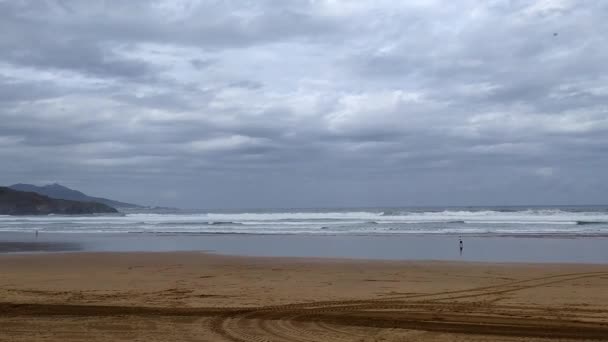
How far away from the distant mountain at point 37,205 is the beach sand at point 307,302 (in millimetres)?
102685

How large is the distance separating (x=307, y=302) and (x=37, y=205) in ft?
383

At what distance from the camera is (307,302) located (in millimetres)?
10680

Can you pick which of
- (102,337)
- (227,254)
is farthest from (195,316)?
(227,254)

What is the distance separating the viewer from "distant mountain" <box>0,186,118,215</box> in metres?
111

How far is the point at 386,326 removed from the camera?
8.48 metres

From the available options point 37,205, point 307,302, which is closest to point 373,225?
point 307,302

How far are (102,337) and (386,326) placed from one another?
13.8ft

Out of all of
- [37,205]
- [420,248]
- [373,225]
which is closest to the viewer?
[420,248]

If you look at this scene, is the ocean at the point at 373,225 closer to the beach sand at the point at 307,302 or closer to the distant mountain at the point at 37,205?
the beach sand at the point at 307,302

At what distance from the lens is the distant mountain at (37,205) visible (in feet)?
363

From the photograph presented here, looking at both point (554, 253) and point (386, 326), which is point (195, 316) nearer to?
point (386, 326)

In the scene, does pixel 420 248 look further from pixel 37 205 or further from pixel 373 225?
pixel 37 205

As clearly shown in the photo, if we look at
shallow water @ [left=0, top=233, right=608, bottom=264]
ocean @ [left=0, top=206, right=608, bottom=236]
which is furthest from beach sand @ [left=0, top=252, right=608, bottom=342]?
ocean @ [left=0, top=206, right=608, bottom=236]

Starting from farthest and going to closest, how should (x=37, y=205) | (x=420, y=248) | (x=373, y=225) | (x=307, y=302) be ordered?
(x=37, y=205) → (x=373, y=225) → (x=420, y=248) → (x=307, y=302)
